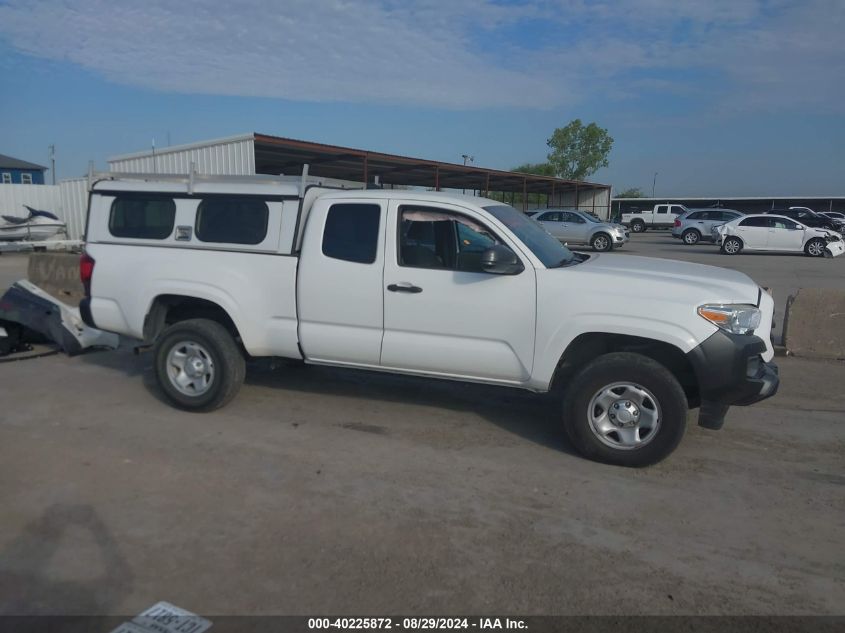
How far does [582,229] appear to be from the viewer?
27953 millimetres

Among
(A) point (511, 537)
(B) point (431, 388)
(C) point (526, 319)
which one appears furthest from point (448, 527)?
(B) point (431, 388)

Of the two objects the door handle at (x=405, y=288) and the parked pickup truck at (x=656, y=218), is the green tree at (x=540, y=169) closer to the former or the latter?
the parked pickup truck at (x=656, y=218)

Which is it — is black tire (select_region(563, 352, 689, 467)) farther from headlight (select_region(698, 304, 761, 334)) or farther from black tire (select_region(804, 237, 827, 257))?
black tire (select_region(804, 237, 827, 257))

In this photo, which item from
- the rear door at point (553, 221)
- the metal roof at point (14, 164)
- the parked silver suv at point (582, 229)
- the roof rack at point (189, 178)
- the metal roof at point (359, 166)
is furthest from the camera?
the metal roof at point (14, 164)

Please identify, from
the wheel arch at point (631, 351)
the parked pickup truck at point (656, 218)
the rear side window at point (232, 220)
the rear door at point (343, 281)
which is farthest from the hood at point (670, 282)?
the parked pickup truck at point (656, 218)

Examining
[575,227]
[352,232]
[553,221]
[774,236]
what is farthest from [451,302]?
[774,236]

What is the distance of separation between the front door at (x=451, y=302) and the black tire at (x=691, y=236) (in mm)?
31335

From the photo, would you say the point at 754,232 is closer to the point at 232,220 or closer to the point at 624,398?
the point at 624,398

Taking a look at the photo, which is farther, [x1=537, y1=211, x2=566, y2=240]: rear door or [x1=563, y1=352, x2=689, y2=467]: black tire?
[x1=537, y1=211, x2=566, y2=240]: rear door

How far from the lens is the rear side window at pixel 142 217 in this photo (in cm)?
602

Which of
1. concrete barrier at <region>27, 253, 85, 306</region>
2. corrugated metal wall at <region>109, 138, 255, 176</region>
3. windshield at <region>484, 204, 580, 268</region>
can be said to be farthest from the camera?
corrugated metal wall at <region>109, 138, 255, 176</region>

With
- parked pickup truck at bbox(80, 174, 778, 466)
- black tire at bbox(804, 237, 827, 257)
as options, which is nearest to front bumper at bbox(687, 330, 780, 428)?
parked pickup truck at bbox(80, 174, 778, 466)

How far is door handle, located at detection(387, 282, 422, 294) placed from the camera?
5.20 meters

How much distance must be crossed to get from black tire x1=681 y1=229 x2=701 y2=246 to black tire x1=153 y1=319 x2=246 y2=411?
31.9 metres
